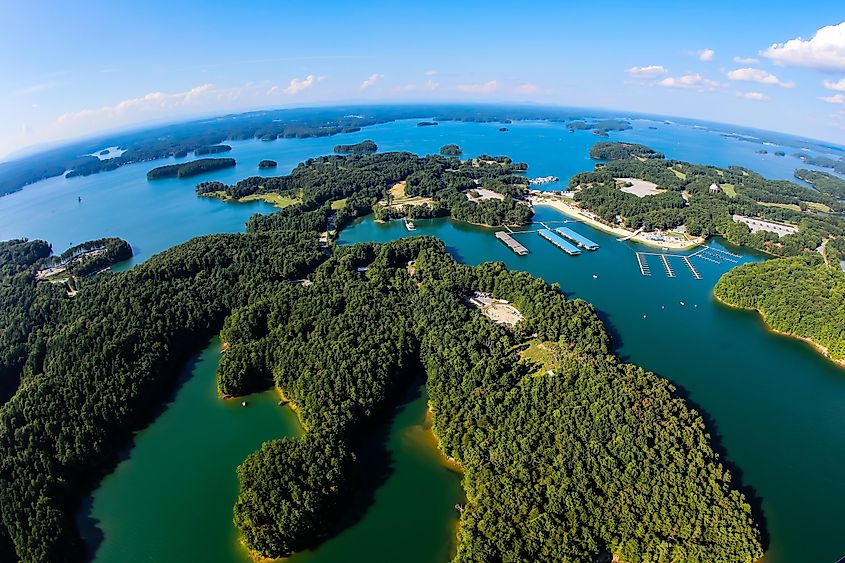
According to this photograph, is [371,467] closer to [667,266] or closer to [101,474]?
[101,474]

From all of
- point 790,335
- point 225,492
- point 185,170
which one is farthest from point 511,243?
point 185,170

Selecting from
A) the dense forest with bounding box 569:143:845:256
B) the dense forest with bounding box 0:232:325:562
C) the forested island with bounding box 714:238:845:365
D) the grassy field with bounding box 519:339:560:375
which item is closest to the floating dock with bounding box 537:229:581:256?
the dense forest with bounding box 569:143:845:256

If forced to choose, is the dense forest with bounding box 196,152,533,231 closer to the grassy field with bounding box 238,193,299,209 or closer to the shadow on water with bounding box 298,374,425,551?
the grassy field with bounding box 238,193,299,209

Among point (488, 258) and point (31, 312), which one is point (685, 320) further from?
point (31, 312)

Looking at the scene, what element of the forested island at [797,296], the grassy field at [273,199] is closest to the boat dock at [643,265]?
the forested island at [797,296]

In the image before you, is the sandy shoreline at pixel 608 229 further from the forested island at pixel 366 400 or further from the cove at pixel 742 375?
the forested island at pixel 366 400

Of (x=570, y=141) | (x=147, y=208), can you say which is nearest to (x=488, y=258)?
(x=147, y=208)
